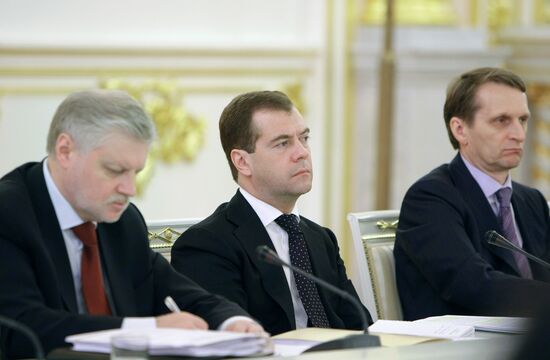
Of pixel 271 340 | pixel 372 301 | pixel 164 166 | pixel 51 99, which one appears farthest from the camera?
pixel 164 166

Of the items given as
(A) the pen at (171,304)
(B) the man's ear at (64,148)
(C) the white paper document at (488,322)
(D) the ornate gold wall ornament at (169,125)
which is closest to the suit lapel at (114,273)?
(A) the pen at (171,304)

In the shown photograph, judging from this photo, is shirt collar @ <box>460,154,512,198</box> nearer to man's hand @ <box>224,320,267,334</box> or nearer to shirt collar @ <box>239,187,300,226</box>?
shirt collar @ <box>239,187,300,226</box>

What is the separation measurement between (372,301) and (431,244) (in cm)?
27

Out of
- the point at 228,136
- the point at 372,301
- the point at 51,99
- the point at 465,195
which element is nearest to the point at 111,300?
the point at 228,136

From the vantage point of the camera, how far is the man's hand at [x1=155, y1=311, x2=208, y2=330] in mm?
3014

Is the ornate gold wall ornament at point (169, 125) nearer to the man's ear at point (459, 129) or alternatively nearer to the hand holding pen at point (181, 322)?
the man's ear at point (459, 129)

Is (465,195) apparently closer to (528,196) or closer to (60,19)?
(528,196)

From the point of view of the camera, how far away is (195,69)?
7797 mm

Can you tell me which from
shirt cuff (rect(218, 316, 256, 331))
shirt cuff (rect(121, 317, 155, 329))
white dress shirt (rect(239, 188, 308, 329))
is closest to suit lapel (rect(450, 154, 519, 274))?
white dress shirt (rect(239, 188, 308, 329))

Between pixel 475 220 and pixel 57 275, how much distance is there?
172 centimetres

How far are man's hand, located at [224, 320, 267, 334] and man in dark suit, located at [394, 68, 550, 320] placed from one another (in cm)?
120

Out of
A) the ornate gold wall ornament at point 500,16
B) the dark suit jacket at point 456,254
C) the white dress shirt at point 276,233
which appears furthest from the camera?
the ornate gold wall ornament at point 500,16

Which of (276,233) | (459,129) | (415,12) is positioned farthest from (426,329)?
(415,12)

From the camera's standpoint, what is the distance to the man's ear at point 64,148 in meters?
3.17
